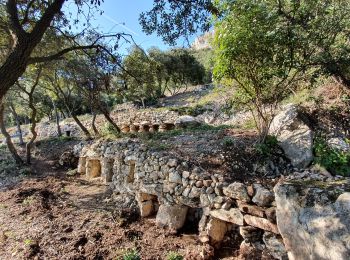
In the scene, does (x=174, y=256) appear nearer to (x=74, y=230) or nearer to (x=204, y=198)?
(x=204, y=198)

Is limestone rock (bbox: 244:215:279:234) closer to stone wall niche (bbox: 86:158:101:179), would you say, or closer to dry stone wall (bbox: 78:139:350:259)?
dry stone wall (bbox: 78:139:350:259)

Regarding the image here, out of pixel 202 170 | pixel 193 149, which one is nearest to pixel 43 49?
pixel 193 149

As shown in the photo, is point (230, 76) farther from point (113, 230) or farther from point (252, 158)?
point (113, 230)

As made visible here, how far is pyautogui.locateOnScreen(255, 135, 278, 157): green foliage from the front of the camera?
6.31 m

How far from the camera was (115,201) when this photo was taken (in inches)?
281

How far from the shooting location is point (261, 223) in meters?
4.00

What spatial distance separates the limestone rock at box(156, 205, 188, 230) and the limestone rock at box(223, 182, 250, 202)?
1.21m

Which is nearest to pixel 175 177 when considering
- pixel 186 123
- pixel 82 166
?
pixel 82 166

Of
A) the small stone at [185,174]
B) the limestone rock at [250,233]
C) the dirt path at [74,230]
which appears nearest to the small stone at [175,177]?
the small stone at [185,174]

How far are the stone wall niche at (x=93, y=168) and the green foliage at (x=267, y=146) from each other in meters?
5.95

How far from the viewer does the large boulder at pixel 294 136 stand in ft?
20.4

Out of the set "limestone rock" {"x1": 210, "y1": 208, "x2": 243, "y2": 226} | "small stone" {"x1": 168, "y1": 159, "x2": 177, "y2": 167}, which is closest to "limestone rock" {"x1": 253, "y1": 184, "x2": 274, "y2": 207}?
"limestone rock" {"x1": 210, "y1": 208, "x2": 243, "y2": 226}

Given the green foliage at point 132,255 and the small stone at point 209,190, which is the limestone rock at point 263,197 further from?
the green foliage at point 132,255

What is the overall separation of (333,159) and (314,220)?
3427mm
